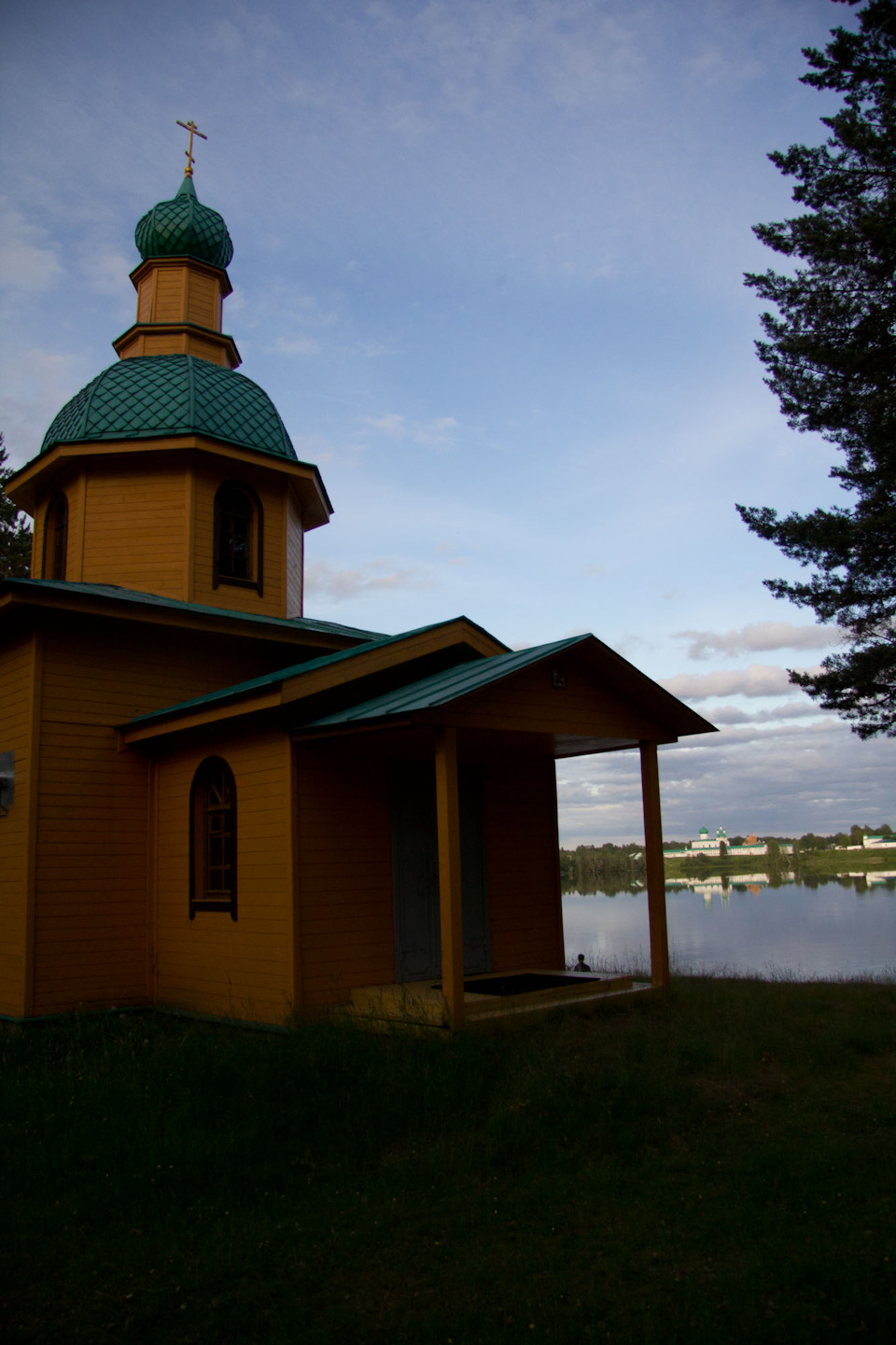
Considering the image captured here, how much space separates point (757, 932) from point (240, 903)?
21.7 m

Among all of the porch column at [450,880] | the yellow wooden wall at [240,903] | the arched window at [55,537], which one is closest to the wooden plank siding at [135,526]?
the arched window at [55,537]

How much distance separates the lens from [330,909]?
9.41 m

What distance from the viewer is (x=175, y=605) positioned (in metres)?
11.5

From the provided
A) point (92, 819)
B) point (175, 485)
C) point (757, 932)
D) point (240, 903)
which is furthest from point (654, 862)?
point (757, 932)

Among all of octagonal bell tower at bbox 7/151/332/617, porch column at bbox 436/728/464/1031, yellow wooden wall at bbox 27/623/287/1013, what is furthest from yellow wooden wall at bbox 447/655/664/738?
octagonal bell tower at bbox 7/151/332/617

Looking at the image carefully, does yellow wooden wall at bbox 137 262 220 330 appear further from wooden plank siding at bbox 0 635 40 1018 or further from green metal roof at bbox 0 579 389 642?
wooden plank siding at bbox 0 635 40 1018

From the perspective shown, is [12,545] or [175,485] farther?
[12,545]

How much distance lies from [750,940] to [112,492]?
65.3ft

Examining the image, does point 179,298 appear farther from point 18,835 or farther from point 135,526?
point 18,835

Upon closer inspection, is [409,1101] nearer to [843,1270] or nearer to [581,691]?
[843,1270]

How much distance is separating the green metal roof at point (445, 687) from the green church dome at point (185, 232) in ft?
31.2

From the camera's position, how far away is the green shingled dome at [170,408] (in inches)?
520

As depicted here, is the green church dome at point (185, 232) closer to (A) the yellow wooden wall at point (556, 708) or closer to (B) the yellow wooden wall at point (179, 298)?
(B) the yellow wooden wall at point (179, 298)

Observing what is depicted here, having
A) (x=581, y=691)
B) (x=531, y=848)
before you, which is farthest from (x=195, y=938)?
(x=581, y=691)
